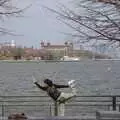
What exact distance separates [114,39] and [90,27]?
628 mm

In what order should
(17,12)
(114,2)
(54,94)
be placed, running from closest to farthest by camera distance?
1. (114,2)
2. (17,12)
3. (54,94)

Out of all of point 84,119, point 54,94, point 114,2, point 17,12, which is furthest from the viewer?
point 54,94

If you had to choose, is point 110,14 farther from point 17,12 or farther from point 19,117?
point 19,117

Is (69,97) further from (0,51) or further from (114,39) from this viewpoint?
(114,39)

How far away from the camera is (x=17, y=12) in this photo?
11.5 metres

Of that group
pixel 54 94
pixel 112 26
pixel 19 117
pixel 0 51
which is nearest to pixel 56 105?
pixel 54 94

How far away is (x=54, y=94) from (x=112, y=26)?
16.8ft

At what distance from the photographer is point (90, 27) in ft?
35.0

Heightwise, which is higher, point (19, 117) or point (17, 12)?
point (17, 12)

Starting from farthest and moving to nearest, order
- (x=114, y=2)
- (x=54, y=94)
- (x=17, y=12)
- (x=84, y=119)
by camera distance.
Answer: (x=54, y=94), (x=84, y=119), (x=17, y=12), (x=114, y=2)

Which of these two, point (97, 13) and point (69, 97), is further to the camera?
point (69, 97)

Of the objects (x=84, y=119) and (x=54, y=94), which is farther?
(x=54, y=94)

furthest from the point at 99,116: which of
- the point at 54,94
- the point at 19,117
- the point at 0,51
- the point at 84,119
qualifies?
the point at 0,51

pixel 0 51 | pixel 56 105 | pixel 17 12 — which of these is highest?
pixel 17 12
